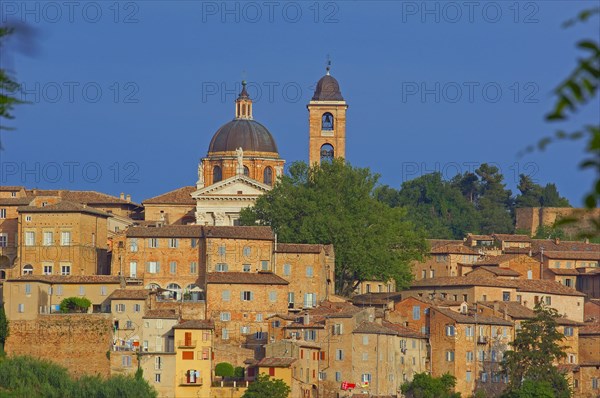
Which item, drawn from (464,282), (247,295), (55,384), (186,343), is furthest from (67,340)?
(464,282)

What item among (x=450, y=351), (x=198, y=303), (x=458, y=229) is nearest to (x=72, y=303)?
(x=198, y=303)

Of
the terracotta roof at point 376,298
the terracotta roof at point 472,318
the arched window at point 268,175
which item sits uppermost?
the arched window at point 268,175

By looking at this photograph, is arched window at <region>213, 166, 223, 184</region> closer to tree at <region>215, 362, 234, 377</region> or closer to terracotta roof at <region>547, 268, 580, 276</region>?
terracotta roof at <region>547, 268, 580, 276</region>

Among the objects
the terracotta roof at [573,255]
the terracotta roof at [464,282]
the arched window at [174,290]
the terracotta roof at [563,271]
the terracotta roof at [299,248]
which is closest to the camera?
the arched window at [174,290]

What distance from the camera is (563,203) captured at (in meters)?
116

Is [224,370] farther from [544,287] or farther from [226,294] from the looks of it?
[544,287]

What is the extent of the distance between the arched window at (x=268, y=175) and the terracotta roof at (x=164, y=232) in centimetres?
2616

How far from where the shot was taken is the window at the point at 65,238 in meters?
67.6

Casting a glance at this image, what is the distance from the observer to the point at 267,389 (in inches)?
2156

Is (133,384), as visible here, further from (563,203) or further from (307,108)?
(563,203)

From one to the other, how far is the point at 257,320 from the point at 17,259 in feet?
39.3

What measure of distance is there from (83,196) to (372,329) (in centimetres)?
2869

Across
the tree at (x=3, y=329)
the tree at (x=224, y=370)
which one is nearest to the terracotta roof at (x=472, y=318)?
the tree at (x=224, y=370)

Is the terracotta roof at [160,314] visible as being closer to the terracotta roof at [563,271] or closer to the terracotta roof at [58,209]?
the terracotta roof at [58,209]
